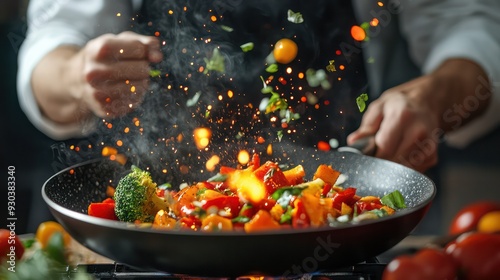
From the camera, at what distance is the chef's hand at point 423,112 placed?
1896 millimetres

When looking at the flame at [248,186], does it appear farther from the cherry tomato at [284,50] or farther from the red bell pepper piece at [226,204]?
the cherry tomato at [284,50]

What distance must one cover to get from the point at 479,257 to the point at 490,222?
449 mm

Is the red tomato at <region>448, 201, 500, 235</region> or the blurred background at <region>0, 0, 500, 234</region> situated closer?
the red tomato at <region>448, 201, 500, 235</region>

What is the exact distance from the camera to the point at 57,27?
2264mm

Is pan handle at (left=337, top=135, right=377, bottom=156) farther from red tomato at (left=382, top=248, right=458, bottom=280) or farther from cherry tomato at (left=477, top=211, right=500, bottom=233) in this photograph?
red tomato at (left=382, top=248, right=458, bottom=280)

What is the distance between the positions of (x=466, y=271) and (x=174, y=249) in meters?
0.65

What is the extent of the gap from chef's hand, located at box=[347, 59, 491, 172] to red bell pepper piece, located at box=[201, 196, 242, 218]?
2.02 ft

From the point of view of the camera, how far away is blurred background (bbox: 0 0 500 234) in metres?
2.58

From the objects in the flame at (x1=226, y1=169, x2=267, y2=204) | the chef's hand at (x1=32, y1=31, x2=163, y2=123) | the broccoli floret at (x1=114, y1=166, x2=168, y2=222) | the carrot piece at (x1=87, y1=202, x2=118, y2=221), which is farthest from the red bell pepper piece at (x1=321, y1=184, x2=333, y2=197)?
the chef's hand at (x1=32, y1=31, x2=163, y2=123)

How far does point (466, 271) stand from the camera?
1.36m

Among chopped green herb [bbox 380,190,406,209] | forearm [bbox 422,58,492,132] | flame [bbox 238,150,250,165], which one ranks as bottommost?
forearm [bbox 422,58,492,132]

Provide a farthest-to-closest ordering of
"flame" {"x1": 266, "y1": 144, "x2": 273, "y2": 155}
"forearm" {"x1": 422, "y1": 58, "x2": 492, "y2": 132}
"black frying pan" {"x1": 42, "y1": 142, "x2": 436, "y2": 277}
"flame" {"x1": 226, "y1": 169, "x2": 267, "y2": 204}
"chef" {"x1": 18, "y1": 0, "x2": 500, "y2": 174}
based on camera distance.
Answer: "forearm" {"x1": 422, "y1": 58, "x2": 492, "y2": 132}, "chef" {"x1": 18, "y1": 0, "x2": 500, "y2": 174}, "flame" {"x1": 266, "y1": 144, "x2": 273, "y2": 155}, "flame" {"x1": 226, "y1": 169, "x2": 267, "y2": 204}, "black frying pan" {"x1": 42, "y1": 142, "x2": 436, "y2": 277}

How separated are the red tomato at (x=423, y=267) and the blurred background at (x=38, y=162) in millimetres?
1268

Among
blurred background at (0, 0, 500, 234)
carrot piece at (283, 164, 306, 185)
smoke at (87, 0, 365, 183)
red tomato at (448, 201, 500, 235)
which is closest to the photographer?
carrot piece at (283, 164, 306, 185)
